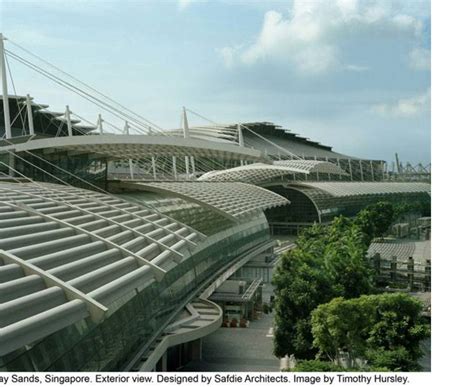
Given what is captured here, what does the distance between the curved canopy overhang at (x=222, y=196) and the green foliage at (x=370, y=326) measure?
42.5 feet

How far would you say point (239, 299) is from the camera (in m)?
24.9

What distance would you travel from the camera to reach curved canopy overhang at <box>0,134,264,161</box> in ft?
69.3

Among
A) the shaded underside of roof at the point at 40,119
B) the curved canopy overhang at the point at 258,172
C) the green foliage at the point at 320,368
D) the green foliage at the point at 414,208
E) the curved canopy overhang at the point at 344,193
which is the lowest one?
the green foliage at the point at 320,368

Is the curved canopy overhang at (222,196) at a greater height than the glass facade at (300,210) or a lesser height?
greater

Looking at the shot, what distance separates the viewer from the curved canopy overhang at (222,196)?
27.4 m

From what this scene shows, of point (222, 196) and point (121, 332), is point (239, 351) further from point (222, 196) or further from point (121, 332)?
point (222, 196)

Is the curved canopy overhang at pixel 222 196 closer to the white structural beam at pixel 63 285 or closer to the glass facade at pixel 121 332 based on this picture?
the glass facade at pixel 121 332

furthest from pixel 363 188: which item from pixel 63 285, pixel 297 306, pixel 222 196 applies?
pixel 63 285

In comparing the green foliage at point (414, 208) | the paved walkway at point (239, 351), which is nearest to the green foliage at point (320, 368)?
the paved walkway at point (239, 351)

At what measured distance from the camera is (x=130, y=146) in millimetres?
22312

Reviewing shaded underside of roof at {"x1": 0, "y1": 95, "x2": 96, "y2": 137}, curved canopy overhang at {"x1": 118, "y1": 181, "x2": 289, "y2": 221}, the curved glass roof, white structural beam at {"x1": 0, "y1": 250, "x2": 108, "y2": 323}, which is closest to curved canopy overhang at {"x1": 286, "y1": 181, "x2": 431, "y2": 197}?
curved canopy overhang at {"x1": 118, "y1": 181, "x2": 289, "y2": 221}
